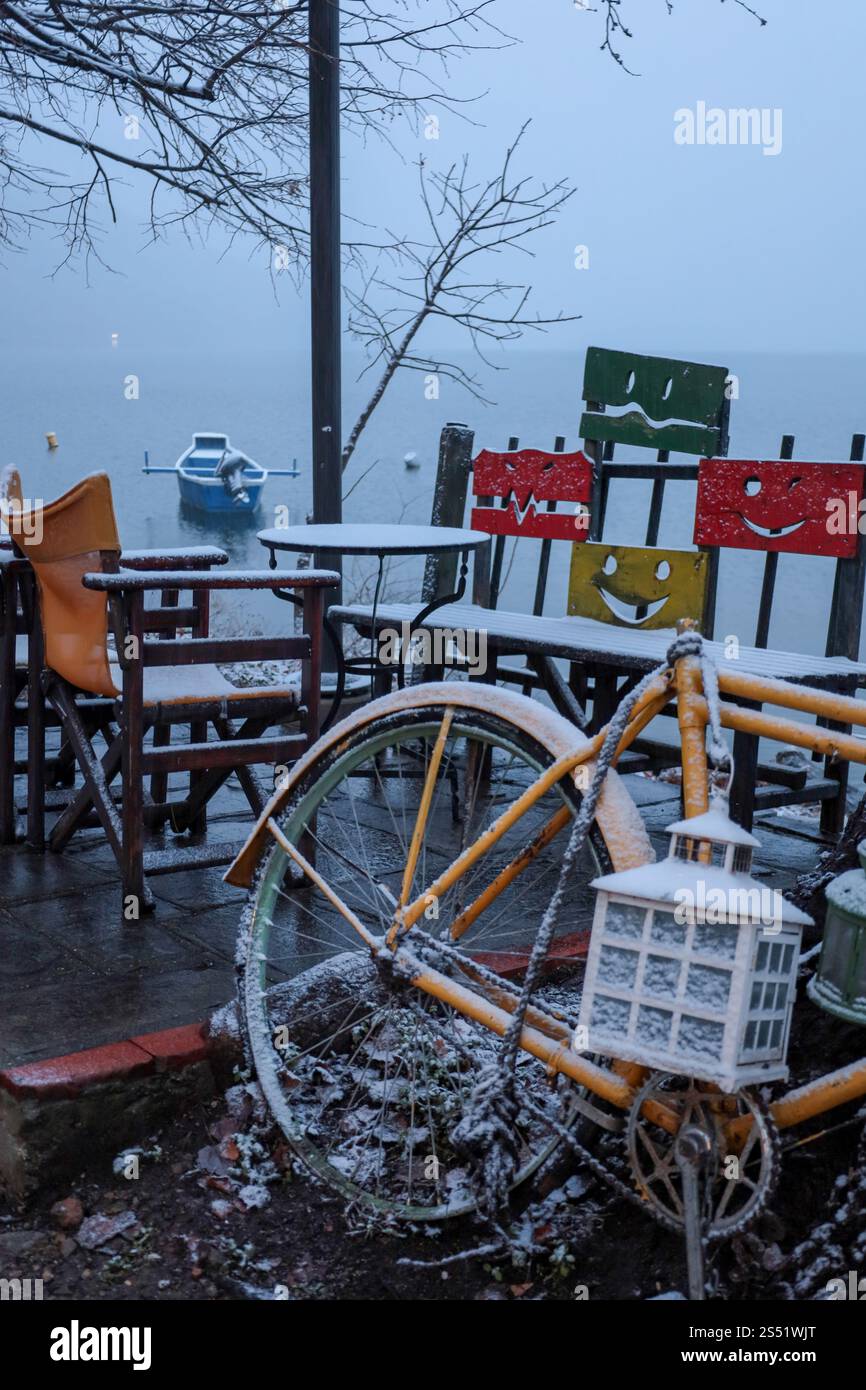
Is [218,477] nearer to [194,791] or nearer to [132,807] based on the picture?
[194,791]

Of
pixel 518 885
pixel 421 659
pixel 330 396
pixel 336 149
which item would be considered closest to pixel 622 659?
pixel 518 885

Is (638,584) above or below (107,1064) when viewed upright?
above

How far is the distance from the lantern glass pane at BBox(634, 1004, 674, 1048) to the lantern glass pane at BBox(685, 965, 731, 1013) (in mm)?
52

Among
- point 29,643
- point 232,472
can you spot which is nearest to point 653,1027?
point 29,643

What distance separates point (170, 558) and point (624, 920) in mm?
2411

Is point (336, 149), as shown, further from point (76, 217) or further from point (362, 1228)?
point (362, 1228)

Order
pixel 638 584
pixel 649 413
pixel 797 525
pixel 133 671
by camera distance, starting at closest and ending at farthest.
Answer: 1. pixel 133 671
2. pixel 797 525
3. pixel 638 584
4. pixel 649 413

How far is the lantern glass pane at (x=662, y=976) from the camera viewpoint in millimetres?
2061

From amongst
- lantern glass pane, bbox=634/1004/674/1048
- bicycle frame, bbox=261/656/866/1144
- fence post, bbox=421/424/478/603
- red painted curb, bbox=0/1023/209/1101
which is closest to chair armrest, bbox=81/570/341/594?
red painted curb, bbox=0/1023/209/1101

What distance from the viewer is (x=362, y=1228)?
2.54 metres

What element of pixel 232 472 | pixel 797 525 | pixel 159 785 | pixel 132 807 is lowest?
pixel 232 472

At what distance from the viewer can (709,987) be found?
6.66 feet

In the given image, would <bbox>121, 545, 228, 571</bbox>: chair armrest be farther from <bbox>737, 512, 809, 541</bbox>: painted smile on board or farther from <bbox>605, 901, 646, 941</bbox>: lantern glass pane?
<bbox>605, 901, 646, 941</bbox>: lantern glass pane

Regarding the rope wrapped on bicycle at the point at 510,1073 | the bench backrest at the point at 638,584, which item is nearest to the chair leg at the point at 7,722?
the bench backrest at the point at 638,584
